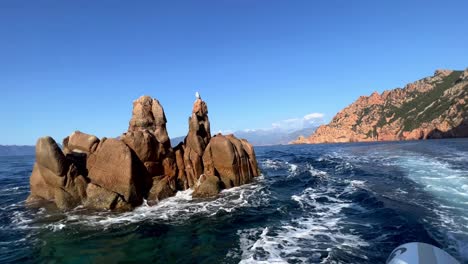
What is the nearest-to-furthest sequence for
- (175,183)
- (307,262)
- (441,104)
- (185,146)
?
(307,262) → (175,183) → (185,146) → (441,104)

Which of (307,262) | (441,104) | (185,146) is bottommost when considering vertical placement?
(307,262)

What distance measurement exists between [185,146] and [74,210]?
1317 cm

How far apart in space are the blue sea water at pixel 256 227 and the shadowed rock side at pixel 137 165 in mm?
1455

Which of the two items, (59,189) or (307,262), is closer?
(307,262)

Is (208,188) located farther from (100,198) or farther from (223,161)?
(100,198)

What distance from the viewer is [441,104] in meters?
168

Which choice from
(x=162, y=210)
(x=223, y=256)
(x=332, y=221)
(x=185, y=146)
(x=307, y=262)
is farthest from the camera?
(x=185, y=146)

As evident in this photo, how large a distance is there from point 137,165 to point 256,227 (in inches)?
488

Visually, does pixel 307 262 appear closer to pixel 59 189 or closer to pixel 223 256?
pixel 223 256

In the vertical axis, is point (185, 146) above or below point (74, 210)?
above

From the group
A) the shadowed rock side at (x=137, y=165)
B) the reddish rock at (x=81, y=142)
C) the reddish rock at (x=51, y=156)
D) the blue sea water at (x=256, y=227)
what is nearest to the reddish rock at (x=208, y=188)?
the shadowed rock side at (x=137, y=165)

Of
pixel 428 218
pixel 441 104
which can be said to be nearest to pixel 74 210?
pixel 428 218

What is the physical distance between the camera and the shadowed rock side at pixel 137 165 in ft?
81.7

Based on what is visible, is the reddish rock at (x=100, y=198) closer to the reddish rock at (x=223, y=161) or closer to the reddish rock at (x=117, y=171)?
the reddish rock at (x=117, y=171)
